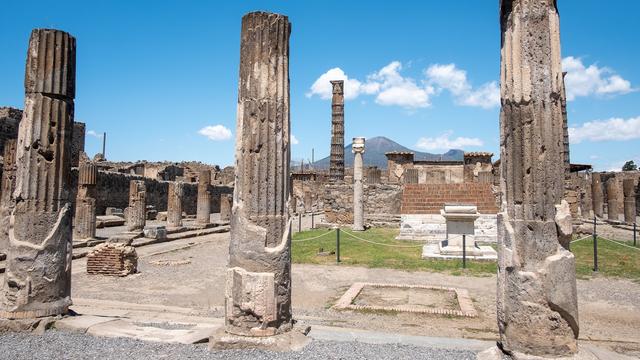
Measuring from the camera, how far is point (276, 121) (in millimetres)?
4551

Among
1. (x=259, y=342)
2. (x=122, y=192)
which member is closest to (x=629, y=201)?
(x=259, y=342)

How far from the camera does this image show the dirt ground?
5648 millimetres

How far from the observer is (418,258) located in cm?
1153

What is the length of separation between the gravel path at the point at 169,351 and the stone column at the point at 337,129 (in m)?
24.4

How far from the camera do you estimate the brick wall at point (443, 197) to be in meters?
18.6

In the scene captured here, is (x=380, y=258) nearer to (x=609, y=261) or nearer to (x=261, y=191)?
(x=609, y=261)

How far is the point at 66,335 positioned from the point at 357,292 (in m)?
4.47

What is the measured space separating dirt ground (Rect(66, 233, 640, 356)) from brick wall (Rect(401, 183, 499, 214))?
9.38 m

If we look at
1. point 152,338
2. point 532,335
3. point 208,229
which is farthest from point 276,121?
point 208,229

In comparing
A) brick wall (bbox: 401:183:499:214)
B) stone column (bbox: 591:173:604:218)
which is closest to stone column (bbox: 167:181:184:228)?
brick wall (bbox: 401:183:499:214)

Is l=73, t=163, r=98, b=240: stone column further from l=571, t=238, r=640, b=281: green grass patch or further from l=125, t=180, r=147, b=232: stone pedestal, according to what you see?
l=571, t=238, r=640, b=281: green grass patch

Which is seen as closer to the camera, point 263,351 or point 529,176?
point 529,176

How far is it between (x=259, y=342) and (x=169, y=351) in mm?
879

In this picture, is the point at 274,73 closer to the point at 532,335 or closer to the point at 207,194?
the point at 532,335
